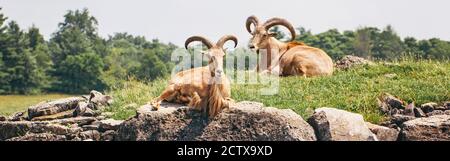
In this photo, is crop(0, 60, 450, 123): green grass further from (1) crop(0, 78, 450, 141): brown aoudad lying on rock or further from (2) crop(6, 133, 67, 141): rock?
(2) crop(6, 133, 67, 141): rock

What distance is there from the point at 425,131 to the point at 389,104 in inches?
92.8

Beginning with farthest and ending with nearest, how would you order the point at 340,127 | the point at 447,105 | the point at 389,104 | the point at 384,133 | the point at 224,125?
the point at 389,104, the point at 447,105, the point at 384,133, the point at 224,125, the point at 340,127

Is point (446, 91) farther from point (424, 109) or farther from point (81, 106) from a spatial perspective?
point (81, 106)

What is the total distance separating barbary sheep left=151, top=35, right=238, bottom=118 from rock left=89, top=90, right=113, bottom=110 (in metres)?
2.12

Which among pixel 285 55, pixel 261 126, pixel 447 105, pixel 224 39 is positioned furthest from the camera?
pixel 285 55

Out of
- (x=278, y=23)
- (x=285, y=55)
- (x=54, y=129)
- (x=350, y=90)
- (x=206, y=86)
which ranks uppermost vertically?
(x=278, y=23)

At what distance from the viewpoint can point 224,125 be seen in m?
13.1

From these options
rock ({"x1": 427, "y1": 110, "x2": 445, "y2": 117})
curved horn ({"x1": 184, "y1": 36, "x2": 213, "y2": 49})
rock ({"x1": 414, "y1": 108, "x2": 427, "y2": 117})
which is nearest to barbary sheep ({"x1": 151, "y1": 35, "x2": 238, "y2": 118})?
curved horn ({"x1": 184, "y1": 36, "x2": 213, "y2": 49})

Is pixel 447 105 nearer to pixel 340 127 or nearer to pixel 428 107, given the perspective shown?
pixel 428 107

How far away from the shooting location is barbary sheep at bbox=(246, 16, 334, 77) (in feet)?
67.2

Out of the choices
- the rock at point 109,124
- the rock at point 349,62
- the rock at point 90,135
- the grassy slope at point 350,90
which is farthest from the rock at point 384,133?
the rock at point 349,62

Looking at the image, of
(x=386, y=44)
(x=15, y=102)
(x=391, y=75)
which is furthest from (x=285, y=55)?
(x=386, y=44)
